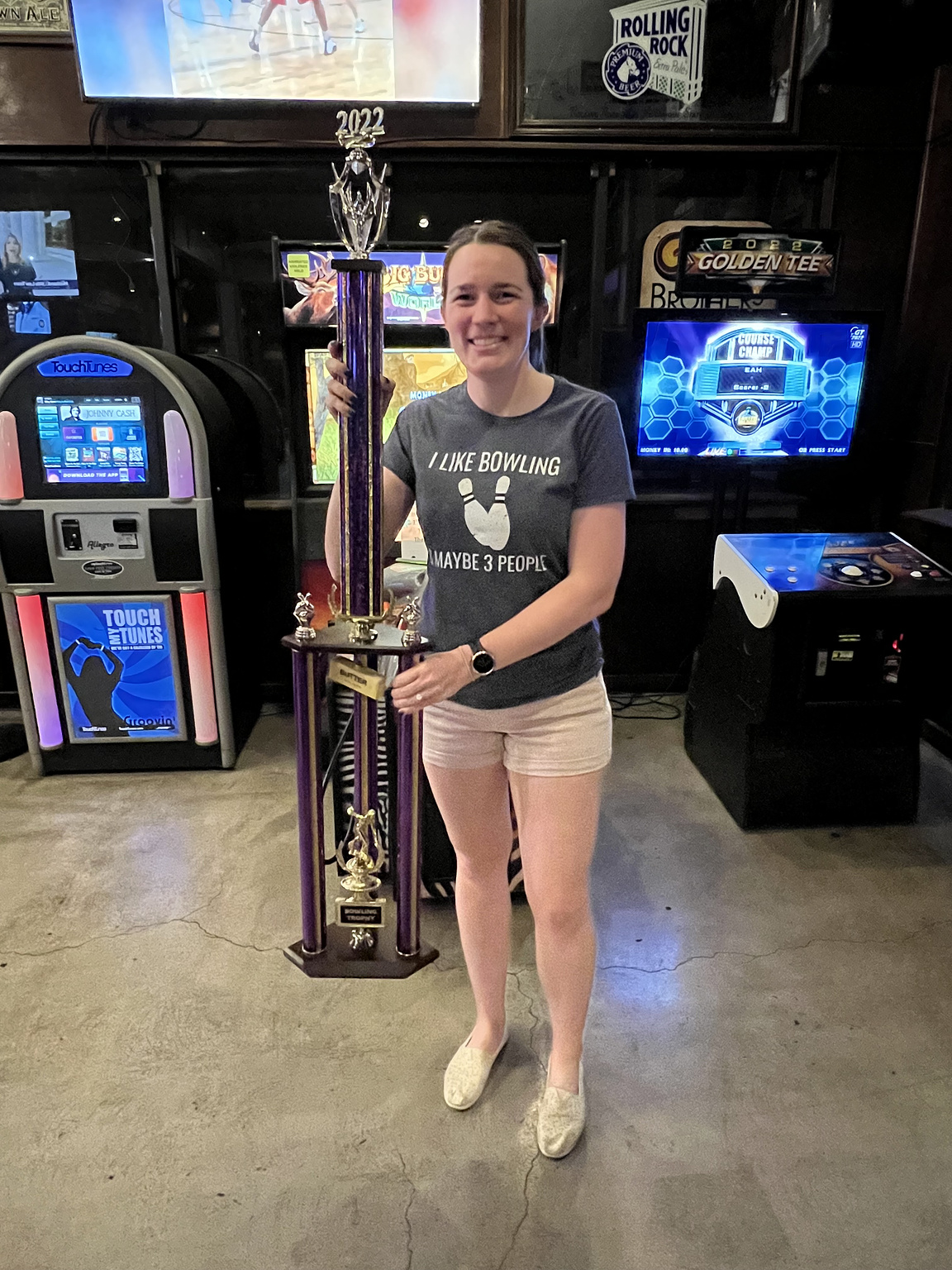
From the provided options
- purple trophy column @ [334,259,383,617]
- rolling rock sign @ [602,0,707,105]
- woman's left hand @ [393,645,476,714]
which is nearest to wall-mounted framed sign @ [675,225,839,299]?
rolling rock sign @ [602,0,707,105]

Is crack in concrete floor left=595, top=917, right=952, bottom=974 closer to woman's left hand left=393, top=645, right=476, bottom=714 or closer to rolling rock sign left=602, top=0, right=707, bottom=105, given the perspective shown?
woman's left hand left=393, top=645, right=476, bottom=714

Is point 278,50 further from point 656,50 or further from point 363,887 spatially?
point 363,887

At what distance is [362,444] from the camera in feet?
3.57

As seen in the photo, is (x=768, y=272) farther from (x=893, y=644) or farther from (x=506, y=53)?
(x=893, y=644)

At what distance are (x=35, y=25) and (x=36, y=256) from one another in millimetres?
793

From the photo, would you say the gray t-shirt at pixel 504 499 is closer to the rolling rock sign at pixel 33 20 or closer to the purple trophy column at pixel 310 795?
the purple trophy column at pixel 310 795

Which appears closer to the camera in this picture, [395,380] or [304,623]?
[304,623]

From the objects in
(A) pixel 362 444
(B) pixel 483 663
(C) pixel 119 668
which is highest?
(A) pixel 362 444

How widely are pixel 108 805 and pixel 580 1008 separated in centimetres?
198

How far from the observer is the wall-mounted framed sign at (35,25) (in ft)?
9.99

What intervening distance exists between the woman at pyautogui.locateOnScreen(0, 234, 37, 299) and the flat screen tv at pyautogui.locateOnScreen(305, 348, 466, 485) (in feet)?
5.08

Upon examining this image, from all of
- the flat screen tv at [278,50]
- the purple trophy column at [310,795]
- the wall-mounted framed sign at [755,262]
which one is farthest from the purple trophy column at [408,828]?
the flat screen tv at [278,50]

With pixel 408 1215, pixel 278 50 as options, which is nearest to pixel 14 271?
pixel 278 50

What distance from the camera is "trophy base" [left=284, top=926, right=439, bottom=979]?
1.19 m
